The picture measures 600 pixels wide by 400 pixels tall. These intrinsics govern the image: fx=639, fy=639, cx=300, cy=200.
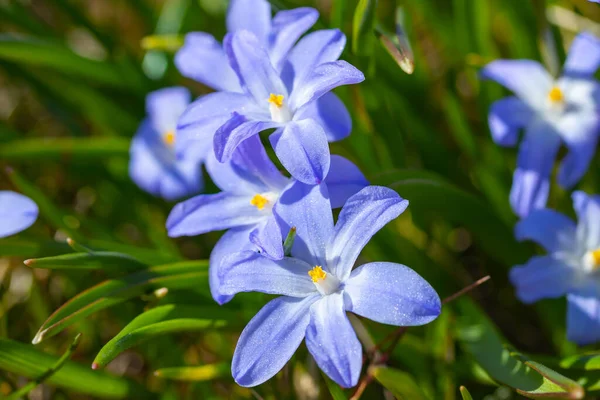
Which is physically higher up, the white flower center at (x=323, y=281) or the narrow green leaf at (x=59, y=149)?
the white flower center at (x=323, y=281)

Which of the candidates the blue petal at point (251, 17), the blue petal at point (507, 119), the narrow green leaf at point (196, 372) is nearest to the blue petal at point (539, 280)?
the blue petal at point (507, 119)

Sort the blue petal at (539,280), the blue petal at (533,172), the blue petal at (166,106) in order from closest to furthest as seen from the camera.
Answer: the blue petal at (539,280) → the blue petal at (533,172) → the blue petal at (166,106)

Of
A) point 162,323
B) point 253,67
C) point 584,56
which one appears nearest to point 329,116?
point 253,67

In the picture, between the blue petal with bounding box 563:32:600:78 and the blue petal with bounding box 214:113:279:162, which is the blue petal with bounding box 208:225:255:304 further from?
the blue petal with bounding box 563:32:600:78

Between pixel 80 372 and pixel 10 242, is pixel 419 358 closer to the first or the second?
pixel 80 372

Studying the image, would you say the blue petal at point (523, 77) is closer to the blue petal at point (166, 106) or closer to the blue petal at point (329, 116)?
the blue petal at point (329, 116)

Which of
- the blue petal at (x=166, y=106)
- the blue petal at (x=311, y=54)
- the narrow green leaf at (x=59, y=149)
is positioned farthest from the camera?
the blue petal at (x=166, y=106)

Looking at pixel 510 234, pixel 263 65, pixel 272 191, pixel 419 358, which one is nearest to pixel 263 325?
pixel 272 191
